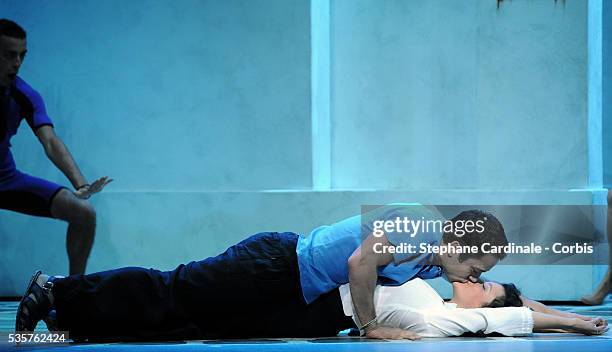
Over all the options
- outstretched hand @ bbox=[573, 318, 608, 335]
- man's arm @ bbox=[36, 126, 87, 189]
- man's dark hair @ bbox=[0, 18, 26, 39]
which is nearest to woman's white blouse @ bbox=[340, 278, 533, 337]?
outstretched hand @ bbox=[573, 318, 608, 335]

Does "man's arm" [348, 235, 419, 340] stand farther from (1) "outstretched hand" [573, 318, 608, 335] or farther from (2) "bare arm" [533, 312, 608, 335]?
(1) "outstretched hand" [573, 318, 608, 335]

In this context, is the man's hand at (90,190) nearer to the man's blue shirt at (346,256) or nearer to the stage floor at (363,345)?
the stage floor at (363,345)

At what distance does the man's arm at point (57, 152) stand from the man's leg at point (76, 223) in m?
0.12

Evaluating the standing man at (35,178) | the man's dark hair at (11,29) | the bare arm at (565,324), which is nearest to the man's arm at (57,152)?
the standing man at (35,178)

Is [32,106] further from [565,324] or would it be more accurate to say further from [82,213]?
[565,324]

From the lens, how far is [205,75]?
14.8 ft

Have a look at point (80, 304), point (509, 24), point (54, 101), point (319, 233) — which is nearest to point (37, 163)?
point (54, 101)

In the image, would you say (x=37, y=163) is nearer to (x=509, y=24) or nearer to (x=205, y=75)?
(x=205, y=75)

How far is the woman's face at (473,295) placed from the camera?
2748 mm

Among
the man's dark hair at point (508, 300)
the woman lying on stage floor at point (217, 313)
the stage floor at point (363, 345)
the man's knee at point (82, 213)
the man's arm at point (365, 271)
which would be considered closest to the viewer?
the stage floor at point (363, 345)

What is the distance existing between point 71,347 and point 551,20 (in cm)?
330

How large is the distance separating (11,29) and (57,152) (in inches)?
26.9

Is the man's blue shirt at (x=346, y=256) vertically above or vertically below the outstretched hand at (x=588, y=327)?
above

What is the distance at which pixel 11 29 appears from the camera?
436 centimetres
